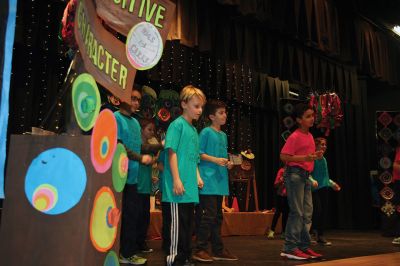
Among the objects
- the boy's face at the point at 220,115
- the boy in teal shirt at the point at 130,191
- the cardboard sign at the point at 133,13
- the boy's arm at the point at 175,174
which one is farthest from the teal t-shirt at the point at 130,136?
the cardboard sign at the point at 133,13

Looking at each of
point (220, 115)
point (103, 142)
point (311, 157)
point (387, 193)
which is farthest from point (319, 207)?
point (103, 142)

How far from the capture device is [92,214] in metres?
1.42

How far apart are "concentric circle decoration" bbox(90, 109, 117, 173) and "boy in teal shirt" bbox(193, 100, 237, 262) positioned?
1.57 m

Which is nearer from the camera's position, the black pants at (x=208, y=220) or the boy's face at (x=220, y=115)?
the black pants at (x=208, y=220)

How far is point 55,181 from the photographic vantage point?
1.41 m

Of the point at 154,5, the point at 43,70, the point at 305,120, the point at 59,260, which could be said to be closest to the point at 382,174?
the point at 305,120

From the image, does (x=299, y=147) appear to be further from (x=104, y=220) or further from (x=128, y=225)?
(x=104, y=220)

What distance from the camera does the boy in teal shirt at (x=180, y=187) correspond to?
2.59 meters

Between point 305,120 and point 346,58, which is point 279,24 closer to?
point 346,58

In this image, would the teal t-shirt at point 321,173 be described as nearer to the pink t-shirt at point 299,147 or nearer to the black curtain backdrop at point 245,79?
the pink t-shirt at point 299,147

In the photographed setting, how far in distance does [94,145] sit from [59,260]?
0.37m

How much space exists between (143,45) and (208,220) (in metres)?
1.71

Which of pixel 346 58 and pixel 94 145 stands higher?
pixel 346 58

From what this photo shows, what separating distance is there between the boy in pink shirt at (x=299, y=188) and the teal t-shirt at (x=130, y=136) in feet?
3.82
